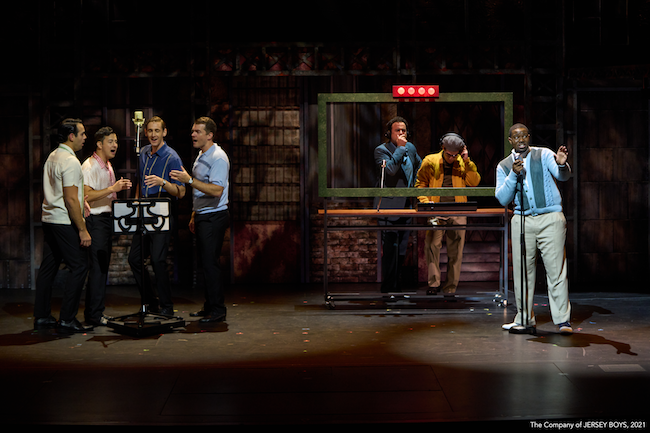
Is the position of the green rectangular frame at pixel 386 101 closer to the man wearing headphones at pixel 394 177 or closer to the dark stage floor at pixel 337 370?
the man wearing headphones at pixel 394 177

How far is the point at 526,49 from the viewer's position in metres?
9.80

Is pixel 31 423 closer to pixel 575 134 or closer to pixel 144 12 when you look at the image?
pixel 144 12

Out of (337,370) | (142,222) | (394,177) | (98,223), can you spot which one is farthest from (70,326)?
(394,177)

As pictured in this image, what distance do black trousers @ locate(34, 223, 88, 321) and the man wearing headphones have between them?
11.6 feet

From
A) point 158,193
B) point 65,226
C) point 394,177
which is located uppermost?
point 394,177

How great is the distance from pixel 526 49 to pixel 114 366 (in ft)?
23.5

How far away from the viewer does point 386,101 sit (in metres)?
8.10

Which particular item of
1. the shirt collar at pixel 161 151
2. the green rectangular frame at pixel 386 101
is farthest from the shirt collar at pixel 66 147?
the green rectangular frame at pixel 386 101

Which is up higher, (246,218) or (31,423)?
(246,218)

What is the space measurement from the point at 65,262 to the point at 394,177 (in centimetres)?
409

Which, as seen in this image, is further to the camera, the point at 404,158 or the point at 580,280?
the point at 580,280

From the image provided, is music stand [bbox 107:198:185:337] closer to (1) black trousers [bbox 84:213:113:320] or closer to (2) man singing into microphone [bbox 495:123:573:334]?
(1) black trousers [bbox 84:213:113:320]

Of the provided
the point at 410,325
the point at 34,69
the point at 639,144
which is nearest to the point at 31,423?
the point at 410,325

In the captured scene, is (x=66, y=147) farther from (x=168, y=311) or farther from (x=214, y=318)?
(x=214, y=318)
